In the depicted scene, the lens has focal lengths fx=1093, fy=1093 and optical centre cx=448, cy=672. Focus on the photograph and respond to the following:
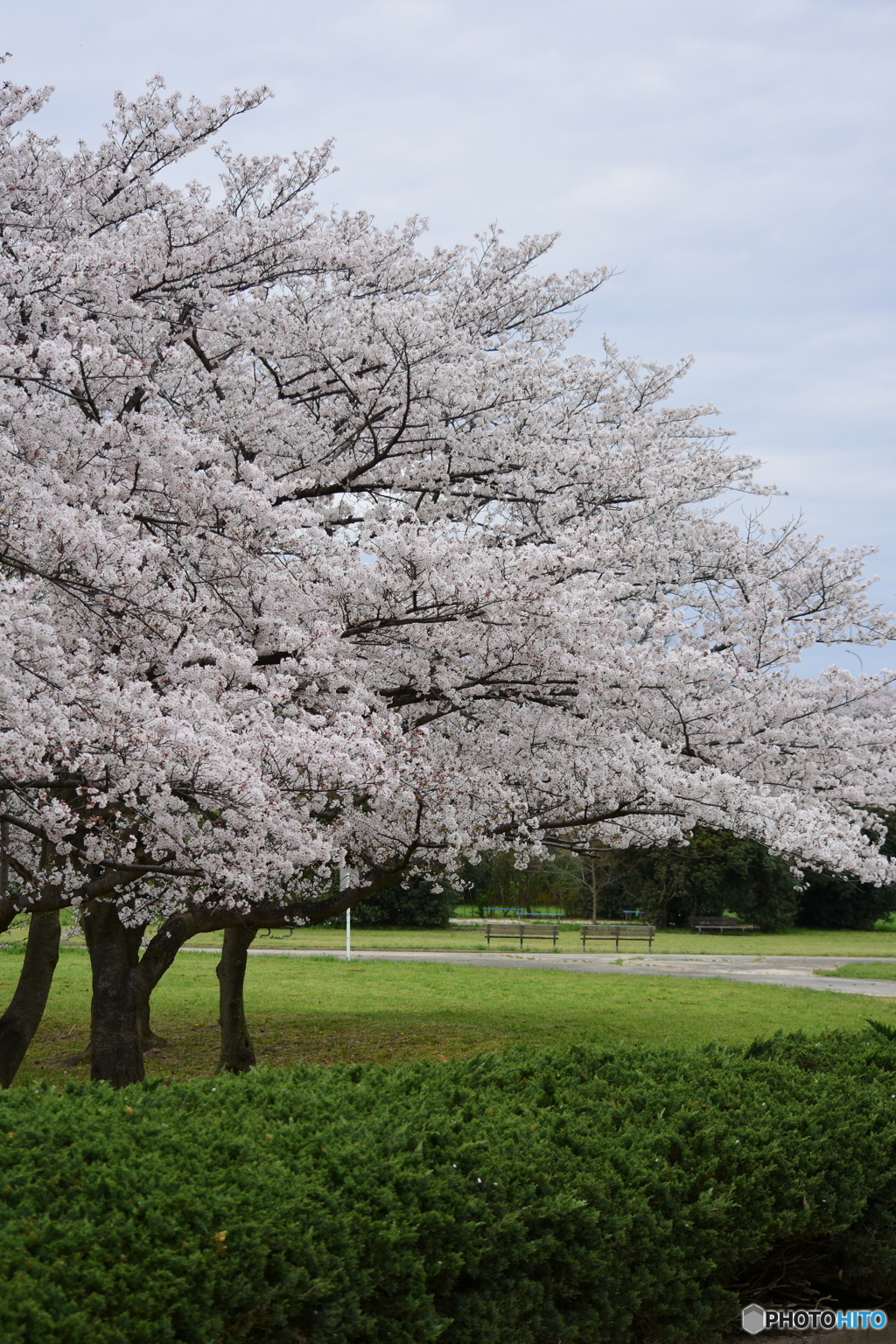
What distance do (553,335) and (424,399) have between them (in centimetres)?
282

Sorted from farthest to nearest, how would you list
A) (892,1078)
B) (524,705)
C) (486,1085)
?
(524,705) → (892,1078) → (486,1085)

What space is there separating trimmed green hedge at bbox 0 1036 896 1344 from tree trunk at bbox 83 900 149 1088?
381cm

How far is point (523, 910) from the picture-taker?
44.4 meters

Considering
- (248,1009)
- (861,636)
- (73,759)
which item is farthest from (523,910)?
(73,759)

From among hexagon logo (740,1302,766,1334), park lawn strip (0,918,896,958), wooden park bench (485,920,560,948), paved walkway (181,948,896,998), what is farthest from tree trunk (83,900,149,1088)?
wooden park bench (485,920,560,948)

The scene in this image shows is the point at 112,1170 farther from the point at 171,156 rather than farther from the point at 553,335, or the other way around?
the point at 553,335

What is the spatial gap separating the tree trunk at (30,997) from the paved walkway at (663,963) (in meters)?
13.3

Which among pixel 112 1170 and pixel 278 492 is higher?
pixel 278 492

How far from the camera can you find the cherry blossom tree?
6.35 metres

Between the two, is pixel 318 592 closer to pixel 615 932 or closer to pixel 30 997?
pixel 30 997

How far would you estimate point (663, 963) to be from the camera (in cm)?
2486

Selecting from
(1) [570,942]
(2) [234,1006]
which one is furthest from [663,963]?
(2) [234,1006]

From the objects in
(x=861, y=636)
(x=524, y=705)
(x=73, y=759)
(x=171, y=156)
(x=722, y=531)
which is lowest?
(x=73, y=759)

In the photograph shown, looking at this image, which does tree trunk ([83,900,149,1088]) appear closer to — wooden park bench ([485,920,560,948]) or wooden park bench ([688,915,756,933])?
wooden park bench ([485,920,560,948])
